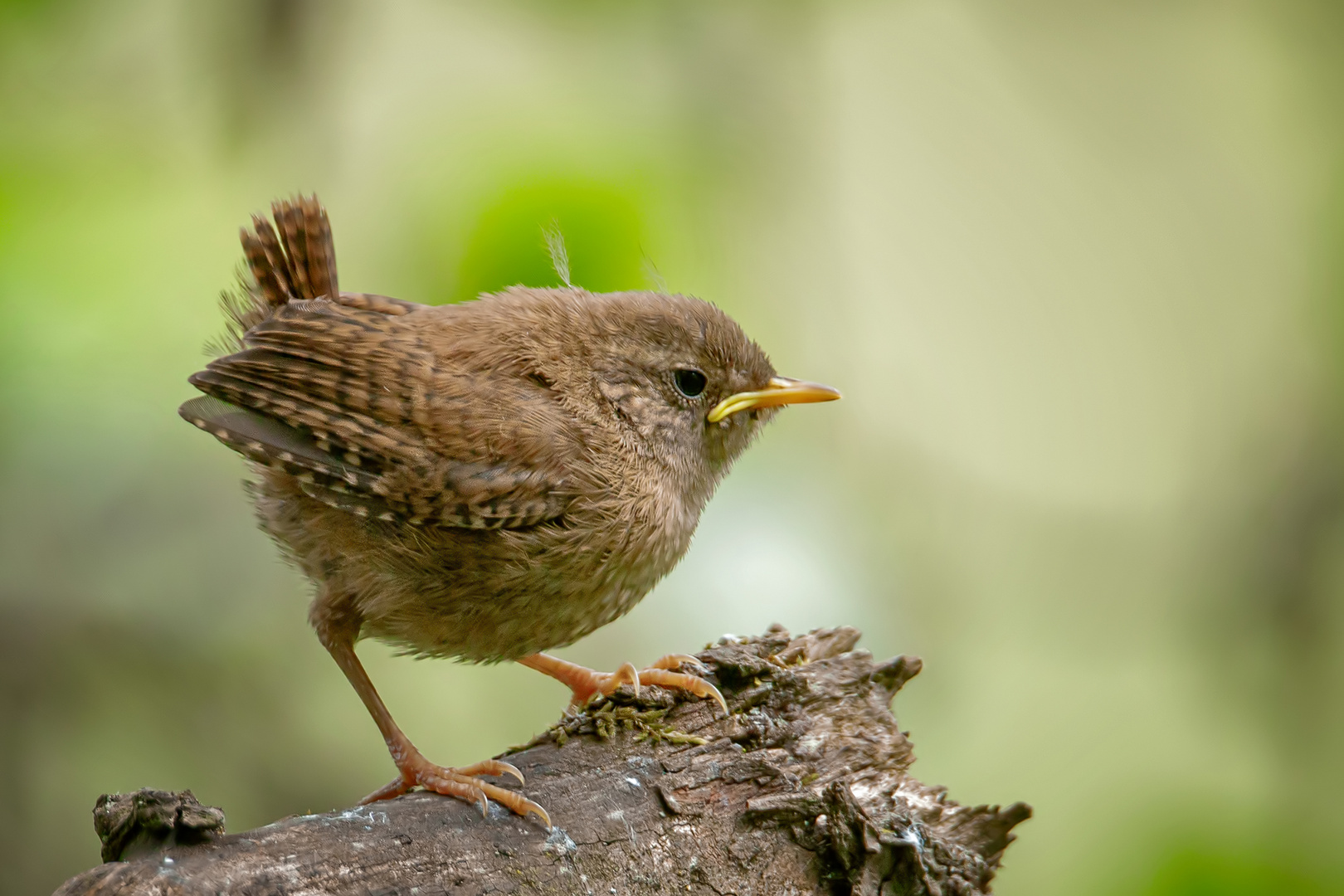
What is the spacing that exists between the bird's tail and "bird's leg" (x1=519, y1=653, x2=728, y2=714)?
1322 mm

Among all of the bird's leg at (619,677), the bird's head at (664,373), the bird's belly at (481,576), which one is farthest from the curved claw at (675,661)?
the bird's head at (664,373)

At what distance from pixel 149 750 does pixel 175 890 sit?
2.26 metres

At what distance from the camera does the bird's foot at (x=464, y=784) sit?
2.47 meters

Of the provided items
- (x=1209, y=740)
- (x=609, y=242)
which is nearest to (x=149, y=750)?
(x=609, y=242)

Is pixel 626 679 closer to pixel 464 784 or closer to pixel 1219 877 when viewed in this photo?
pixel 464 784

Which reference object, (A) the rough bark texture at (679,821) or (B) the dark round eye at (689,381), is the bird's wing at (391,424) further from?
(A) the rough bark texture at (679,821)

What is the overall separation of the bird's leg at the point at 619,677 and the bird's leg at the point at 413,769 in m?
0.46

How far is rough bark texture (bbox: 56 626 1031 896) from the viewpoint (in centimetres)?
208

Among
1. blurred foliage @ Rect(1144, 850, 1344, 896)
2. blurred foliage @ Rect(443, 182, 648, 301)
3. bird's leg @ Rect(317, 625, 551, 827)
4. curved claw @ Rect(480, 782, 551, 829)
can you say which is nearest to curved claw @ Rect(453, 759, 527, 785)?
bird's leg @ Rect(317, 625, 551, 827)

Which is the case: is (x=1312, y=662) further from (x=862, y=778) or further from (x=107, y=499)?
(x=107, y=499)

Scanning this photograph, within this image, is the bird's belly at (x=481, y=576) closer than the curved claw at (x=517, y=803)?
No

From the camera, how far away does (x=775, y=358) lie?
4.20 metres

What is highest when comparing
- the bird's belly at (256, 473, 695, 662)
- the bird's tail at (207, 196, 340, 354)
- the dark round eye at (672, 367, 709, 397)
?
the dark round eye at (672, 367, 709, 397)

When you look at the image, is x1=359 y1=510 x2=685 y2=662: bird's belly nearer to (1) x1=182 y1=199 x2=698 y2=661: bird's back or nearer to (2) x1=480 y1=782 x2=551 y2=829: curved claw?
(1) x1=182 y1=199 x2=698 y2=661: bird's back
